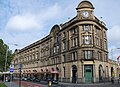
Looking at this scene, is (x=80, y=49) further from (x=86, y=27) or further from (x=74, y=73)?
(x=74, y=73)

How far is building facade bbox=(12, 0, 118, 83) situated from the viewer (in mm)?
56312

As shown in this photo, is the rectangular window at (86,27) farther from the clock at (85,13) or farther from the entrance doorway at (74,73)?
the entrance doorway at (74,73)

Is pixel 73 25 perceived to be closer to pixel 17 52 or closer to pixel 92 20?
pixel 92 20

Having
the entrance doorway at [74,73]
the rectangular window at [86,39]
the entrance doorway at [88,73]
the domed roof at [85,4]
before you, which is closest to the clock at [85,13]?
the domed roof at [85,4]

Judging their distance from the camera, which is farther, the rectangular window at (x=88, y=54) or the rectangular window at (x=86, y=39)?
the rectangular window at (x=86, y=39)

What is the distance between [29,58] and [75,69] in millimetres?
51132

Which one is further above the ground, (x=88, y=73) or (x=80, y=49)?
(x=80, y=49)

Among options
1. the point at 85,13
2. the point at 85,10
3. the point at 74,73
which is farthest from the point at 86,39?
the point at 74,73

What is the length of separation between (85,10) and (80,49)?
11.2 m

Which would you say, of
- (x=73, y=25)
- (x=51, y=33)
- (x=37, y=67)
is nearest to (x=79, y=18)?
(x=73, y=25)

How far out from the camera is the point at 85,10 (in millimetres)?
58312

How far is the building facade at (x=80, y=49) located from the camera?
56.3 metres

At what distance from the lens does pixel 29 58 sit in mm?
106062

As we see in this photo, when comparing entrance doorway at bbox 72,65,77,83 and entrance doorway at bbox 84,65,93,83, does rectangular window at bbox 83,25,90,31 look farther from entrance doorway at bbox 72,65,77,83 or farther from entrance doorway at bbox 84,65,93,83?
entrance doorway at bbox 72,65,77,83
